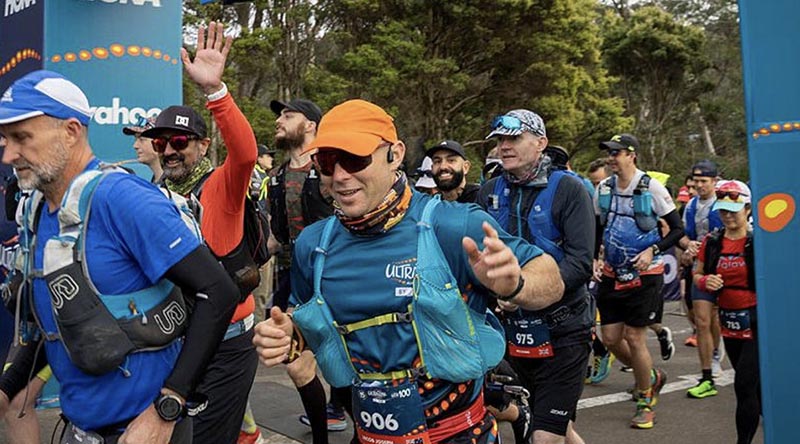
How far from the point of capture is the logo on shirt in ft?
8.46

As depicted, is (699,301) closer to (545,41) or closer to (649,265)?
(649,265)

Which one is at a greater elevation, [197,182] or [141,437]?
[197,182]

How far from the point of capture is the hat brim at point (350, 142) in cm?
255

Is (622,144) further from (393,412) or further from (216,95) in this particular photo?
(393,412)

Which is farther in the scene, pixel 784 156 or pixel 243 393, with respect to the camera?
pixel 243 393

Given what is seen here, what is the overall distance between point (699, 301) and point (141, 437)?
226 inches

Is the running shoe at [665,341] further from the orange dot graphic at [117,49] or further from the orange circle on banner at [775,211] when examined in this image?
the orange dot graphic at [117,49]

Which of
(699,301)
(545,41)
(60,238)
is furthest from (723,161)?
(60,238)

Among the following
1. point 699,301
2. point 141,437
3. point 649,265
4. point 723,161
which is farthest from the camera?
point 723,161

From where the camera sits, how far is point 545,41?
21.4 m

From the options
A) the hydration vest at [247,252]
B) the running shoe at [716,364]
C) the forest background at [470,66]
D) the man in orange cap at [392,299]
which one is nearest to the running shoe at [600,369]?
the running shoe at [716,364]

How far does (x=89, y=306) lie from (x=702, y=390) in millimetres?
5978

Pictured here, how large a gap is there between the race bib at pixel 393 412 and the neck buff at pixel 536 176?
2.06 m

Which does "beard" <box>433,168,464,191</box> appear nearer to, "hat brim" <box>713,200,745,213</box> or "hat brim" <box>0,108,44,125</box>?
"hat brim" <box>713,200,745,213</box>
